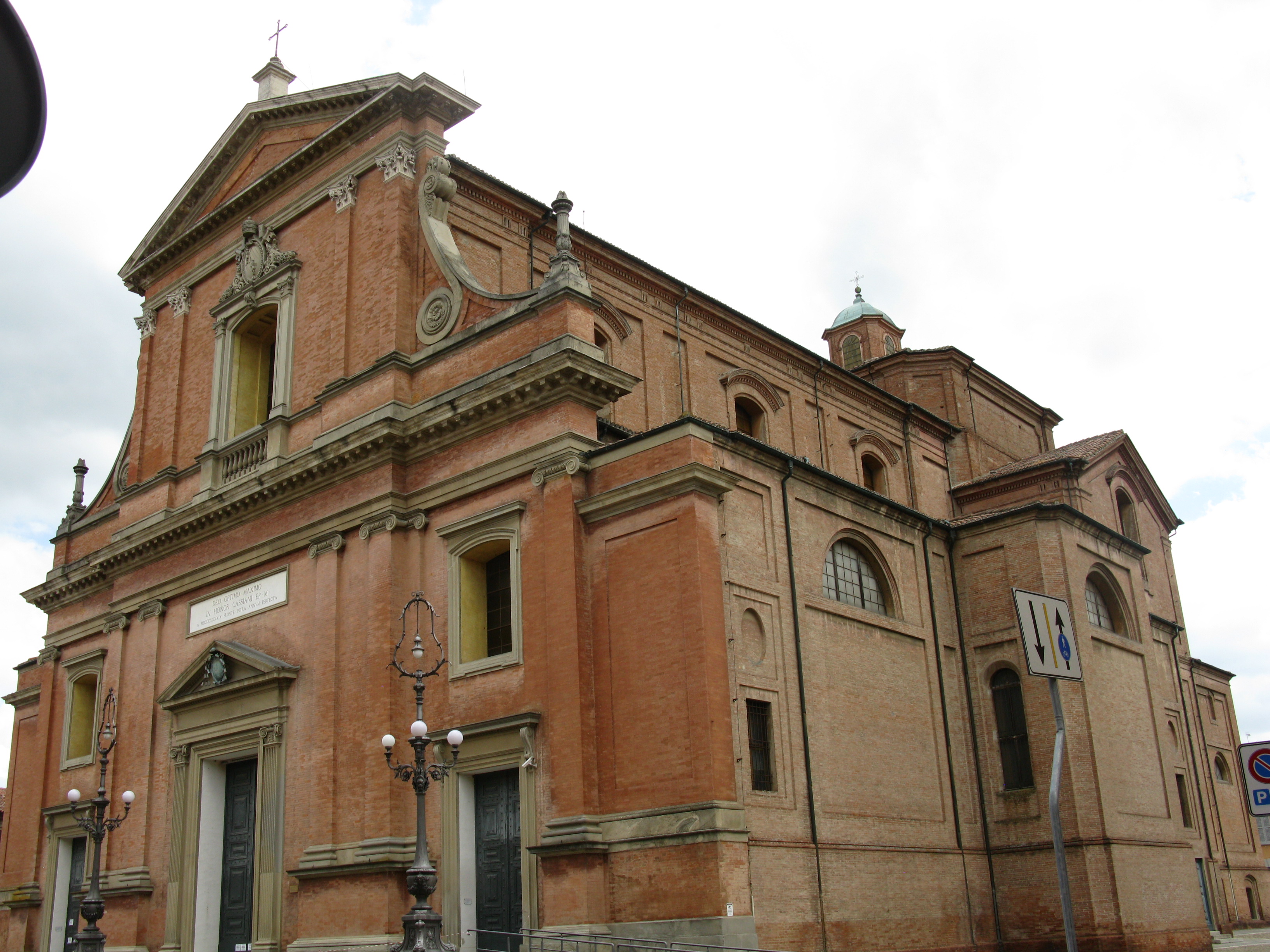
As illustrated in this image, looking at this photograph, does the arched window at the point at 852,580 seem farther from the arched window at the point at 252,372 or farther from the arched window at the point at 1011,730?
the arched window at the point at 252,372

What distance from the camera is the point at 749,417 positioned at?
96.2ft

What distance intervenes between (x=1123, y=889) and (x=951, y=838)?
317 cm

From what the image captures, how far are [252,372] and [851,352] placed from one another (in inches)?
845

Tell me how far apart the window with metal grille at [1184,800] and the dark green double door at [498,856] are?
51.7 ft

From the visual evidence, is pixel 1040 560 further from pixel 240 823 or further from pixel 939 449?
pixel 240 823

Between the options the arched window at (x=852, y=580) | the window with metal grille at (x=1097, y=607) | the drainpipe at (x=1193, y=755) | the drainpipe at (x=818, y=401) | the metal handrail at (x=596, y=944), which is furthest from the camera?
the drainpipe at (x=818, y=401)

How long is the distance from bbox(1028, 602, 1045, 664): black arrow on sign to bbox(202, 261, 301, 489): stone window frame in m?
16.8

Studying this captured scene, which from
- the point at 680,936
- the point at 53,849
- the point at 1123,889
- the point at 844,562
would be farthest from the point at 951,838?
the point at 53,849

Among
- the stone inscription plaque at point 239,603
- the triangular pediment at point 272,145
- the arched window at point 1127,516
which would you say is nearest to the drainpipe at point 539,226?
the triangular pediment at point 272,145

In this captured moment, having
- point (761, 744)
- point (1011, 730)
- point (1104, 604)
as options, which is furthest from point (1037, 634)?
point (1104, 604)

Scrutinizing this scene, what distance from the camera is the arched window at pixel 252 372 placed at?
84.4 feet

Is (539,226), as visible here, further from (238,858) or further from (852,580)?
(238,858)

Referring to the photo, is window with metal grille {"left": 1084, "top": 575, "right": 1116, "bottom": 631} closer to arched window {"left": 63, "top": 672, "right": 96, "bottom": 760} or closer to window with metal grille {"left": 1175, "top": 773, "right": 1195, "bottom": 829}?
window with metal grille {"left": 1175, "top": 773, "right": 1195, "bottom": 829}

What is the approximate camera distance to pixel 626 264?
25.9 metres
